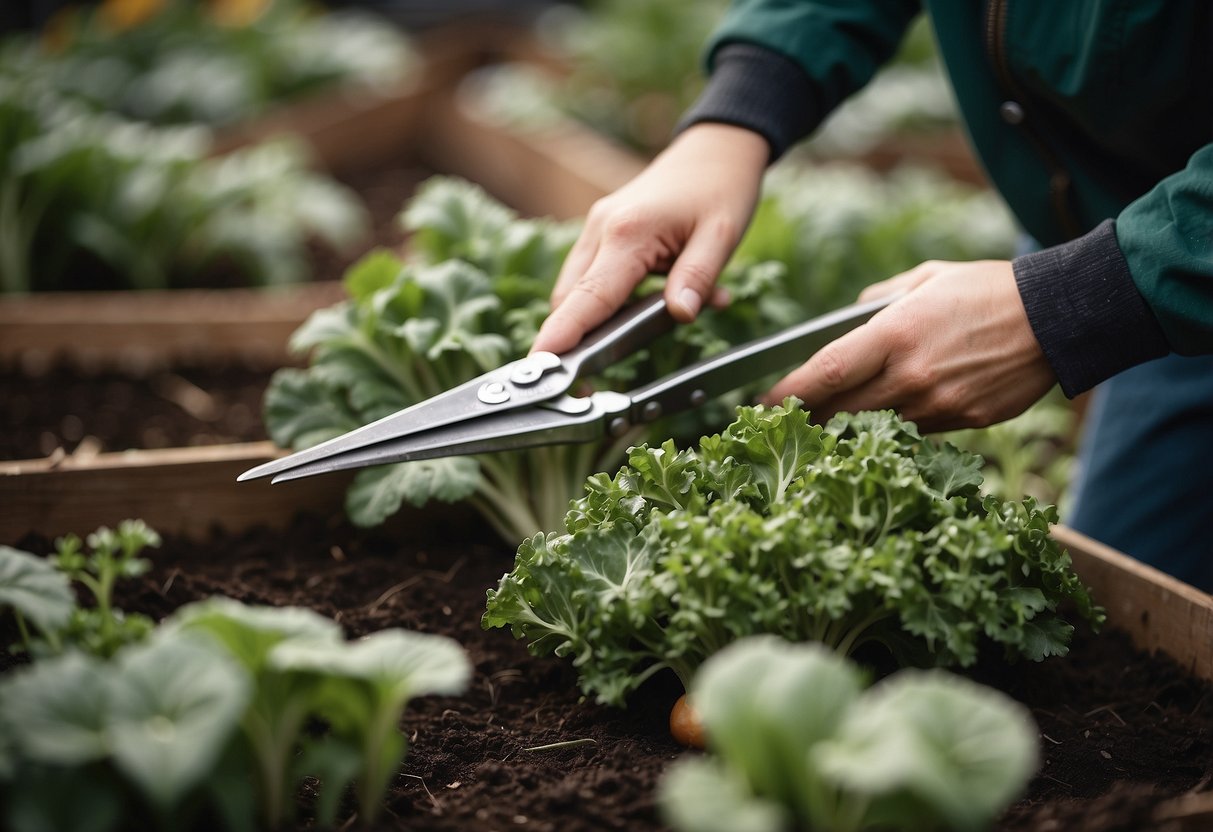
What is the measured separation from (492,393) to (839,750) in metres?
1.00

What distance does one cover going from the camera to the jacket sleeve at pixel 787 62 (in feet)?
8.29

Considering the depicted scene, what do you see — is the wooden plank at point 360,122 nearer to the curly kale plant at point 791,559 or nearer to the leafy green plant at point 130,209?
the leafy green plant at point 130,209

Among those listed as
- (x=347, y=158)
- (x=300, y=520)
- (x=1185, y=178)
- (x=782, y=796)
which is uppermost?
(x=1185, y=178)

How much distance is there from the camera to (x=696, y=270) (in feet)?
7.29

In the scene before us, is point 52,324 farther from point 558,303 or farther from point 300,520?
point 558,303

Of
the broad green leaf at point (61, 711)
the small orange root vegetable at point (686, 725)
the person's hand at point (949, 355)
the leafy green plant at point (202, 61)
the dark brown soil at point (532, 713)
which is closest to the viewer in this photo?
the broad green leaf at point (61, 711)

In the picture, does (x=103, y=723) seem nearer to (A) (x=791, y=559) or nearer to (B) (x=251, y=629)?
(B) (x=251, y=629)

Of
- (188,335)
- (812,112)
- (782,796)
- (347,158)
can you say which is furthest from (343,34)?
(782,796)

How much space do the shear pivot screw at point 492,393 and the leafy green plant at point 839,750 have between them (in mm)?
840

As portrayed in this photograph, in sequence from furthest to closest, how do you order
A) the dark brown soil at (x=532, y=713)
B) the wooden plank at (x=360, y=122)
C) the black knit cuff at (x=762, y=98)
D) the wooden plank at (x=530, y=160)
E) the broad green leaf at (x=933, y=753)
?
1. the wooden plank at (x=360, y=122)
2. the wooden plank at (x=530, y=160)
3. the black knit cuff at (x=762, y=98)
4. the dark brown soil at (x=532, y=713)
5. the broad green leaf at (x=933, y=753)

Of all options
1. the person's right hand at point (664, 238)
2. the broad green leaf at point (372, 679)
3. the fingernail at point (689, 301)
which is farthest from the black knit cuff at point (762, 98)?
the broad green leaf at point (372, 679)

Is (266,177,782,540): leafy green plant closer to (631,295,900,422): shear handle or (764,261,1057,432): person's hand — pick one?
(631,295,900,422): shear handle

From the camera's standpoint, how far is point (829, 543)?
5.45 feet

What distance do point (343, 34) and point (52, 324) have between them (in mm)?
4298
